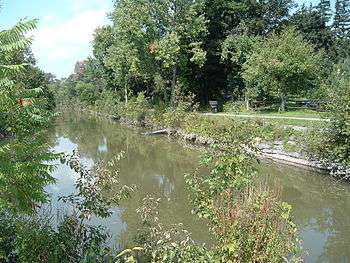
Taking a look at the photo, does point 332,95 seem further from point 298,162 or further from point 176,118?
point 176,118

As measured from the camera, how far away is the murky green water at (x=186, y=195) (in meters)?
11.7

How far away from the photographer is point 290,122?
83.6ft

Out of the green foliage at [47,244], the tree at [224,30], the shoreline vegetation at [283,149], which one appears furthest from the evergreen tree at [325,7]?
the green foliage at [47,244]

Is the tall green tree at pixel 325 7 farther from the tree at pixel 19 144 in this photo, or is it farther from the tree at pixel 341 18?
the tree at pixel 19 144

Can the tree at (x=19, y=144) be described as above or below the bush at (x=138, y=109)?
above

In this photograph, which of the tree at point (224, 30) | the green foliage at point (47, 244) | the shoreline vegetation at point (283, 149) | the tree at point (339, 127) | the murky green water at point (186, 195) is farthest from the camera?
the tree at point (224, 30)

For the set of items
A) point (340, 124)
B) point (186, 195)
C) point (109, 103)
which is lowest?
point (186, 195)

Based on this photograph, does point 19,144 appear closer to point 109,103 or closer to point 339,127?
point 339,127

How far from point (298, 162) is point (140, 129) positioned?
2270 centimetres

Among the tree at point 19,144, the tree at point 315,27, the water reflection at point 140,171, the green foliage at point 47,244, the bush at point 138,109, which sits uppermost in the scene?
the tree at point 315,27

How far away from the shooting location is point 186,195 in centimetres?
1634

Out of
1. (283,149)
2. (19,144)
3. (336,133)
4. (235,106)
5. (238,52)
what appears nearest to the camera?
(19,144)

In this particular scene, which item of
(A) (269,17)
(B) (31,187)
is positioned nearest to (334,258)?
(B) (31,187)

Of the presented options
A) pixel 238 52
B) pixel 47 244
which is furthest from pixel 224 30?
pixel 47 244
